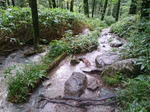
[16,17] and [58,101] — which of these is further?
[16,17]

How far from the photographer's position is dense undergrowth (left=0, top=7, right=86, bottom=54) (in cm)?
577

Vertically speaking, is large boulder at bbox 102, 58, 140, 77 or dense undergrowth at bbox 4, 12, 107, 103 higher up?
large boulder at bbox 102, 58, 140, 77

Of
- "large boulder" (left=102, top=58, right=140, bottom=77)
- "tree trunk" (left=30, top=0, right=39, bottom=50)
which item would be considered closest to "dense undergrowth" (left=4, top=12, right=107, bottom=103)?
"tree trunk" (left=30, top=0, right=39, bottom=50)

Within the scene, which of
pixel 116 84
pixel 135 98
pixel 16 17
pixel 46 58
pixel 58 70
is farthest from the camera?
pixel 16 17

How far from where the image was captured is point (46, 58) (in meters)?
5.38

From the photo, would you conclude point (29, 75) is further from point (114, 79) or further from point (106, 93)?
point (114, 79)

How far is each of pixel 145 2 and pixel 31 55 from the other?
7527mm

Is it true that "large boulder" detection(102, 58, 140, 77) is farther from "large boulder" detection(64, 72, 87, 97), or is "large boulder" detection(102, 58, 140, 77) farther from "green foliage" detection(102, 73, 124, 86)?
"large boulder" detection(64, 72, 87, 97)

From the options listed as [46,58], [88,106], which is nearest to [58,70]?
[46,58]

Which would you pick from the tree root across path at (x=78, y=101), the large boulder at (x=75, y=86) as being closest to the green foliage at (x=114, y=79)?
the tree root across path at (x=78, y=101)

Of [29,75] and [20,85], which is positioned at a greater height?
[29,75]

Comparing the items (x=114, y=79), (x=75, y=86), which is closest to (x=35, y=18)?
(x=75, y=86)

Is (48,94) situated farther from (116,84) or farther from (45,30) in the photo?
(45,30)

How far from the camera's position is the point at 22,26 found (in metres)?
6.48
